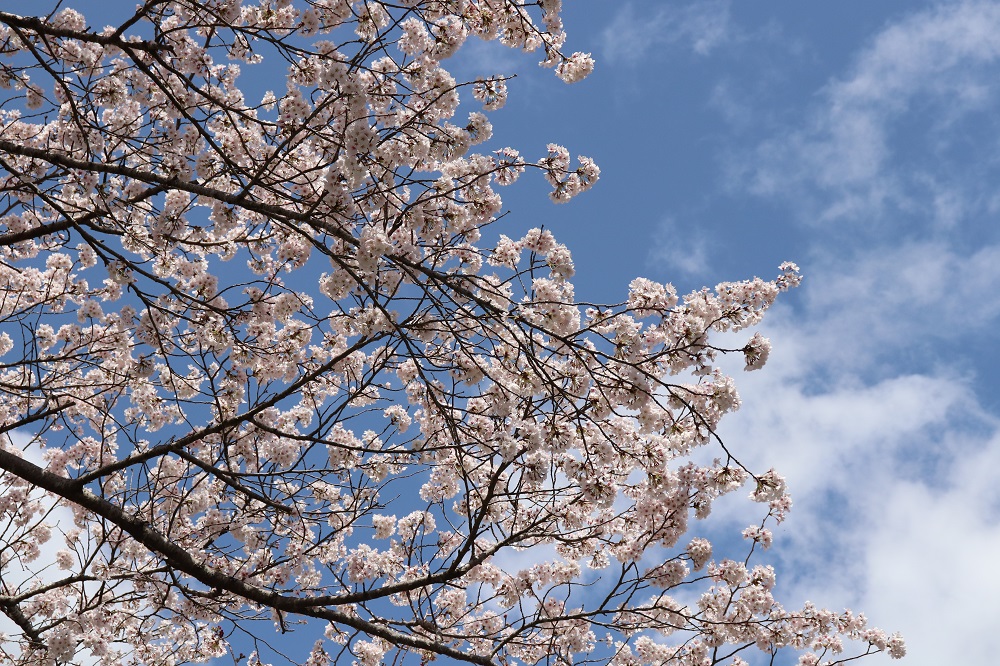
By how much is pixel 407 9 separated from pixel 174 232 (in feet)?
8.40

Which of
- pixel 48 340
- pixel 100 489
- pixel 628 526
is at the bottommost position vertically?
pixel 100 489

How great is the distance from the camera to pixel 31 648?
690 centimetres

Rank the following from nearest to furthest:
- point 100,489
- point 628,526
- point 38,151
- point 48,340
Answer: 1. point 38,151
2. point 100,489
3. point 628,526
4. point 48,340

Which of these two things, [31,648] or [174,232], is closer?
[174,232]

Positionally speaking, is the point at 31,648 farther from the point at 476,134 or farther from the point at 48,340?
the point at 476,134

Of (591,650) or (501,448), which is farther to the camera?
(591,650)

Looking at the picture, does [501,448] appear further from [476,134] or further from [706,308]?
[476,134]

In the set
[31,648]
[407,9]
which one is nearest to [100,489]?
[31,648]

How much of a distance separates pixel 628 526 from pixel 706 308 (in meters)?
2.85

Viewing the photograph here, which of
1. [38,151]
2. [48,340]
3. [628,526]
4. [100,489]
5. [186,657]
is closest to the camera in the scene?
[38,151]

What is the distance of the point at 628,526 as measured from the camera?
7539 mm

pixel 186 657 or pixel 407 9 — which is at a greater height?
pixel 407 9

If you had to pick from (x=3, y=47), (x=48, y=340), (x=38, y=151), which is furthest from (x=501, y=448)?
(x=48, y=340)

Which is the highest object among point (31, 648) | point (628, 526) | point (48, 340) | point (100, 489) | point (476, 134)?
Result: point (48, 340)
